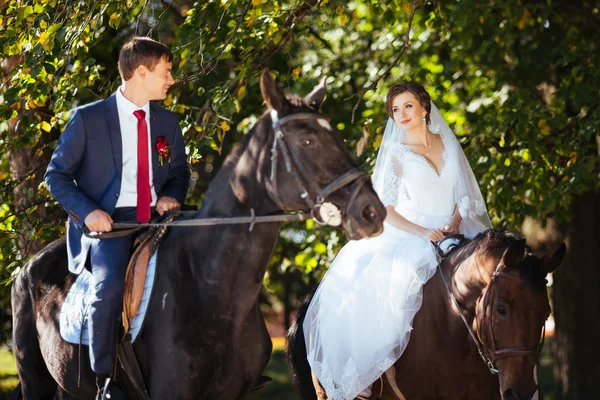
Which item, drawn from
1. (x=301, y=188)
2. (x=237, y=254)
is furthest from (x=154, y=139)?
(x=301, y=188)

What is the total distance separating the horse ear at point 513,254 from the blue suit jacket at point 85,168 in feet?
7.21

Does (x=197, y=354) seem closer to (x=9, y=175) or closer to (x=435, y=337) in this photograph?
(x=435, y=337)

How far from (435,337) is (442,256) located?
1.96 feet

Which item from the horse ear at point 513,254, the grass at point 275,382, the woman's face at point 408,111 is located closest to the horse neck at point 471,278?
the horse ear at point 513,254

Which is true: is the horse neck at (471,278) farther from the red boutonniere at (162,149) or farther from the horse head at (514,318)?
the red boutonniere at (162,149)

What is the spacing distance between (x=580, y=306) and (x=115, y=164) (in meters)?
8.36

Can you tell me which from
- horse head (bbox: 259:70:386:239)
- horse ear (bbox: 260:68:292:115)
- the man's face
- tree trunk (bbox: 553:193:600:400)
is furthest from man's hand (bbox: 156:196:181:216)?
tree trunk (bbox: 553:193:600:400)

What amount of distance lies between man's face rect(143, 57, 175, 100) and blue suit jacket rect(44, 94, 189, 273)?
21 centimetres

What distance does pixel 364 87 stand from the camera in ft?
33.5

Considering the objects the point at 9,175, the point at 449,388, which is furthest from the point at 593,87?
the point at 9,175

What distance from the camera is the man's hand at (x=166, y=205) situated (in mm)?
5001

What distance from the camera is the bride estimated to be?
6004 mm

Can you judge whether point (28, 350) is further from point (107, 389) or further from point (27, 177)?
point (27, 177)

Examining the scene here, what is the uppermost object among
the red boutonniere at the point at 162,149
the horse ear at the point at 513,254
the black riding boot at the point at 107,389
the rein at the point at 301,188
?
the red boutonniere at the point at 162,149
